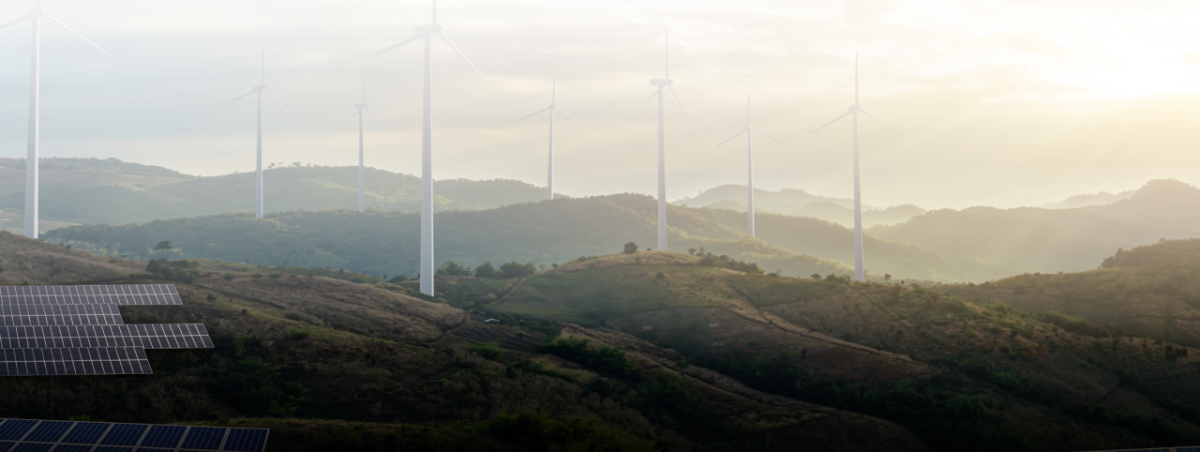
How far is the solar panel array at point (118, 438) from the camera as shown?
1973 cm

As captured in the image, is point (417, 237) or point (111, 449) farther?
point (417, 237)

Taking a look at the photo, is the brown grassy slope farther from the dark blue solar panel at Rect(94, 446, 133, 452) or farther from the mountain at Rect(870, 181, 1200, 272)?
the mountain at Rect(870, 181, 1200, 272)

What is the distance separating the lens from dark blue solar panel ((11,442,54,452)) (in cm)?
1942

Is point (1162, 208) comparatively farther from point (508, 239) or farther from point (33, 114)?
point (33, 114)

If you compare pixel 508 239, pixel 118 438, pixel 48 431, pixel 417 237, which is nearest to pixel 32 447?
pixel 48 431

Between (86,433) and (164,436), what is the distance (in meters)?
2.25

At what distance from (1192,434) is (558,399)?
29.7 meters

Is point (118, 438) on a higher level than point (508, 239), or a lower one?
lower

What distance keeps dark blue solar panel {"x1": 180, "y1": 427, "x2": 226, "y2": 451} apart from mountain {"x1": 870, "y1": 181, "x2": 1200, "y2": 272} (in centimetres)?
16964

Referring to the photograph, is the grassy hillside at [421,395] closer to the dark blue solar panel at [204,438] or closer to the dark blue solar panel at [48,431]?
the dark blue solar panel at [204,438]

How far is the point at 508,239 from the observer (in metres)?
138

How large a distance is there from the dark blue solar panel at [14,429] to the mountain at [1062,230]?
568ft

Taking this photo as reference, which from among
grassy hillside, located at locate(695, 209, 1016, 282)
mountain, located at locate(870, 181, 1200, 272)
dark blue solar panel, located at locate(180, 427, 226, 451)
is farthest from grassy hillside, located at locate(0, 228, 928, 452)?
mountain, located at locate(870, 181, 1200, 272)

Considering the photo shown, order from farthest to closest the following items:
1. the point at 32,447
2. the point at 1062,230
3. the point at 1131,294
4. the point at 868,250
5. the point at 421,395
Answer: the point at 1062,230
the point at 868,250
the point at 1131,294
the point at 421,395
the point at 32,447
